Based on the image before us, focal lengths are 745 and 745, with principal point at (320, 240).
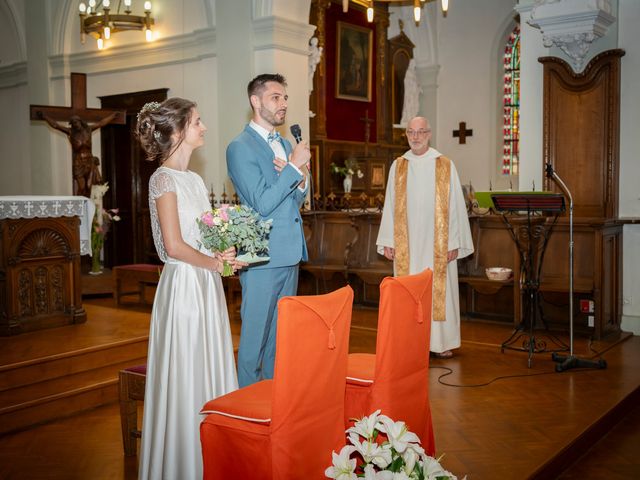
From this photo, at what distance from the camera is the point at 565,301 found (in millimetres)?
6734

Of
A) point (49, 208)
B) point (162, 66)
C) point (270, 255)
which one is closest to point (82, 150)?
point (162, 66)

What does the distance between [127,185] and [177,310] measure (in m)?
8.69

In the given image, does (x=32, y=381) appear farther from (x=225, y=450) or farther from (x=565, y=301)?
(x=565, y=301)

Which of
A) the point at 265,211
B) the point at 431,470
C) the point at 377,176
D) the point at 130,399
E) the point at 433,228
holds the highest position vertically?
the point at 377,176

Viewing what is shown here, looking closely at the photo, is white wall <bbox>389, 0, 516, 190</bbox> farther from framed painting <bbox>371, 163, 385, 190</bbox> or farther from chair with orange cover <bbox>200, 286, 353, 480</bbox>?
chair with orange cover <bbox>200, 286, 353, 480</bbox>

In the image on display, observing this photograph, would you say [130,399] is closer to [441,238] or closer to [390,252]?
[390,252]

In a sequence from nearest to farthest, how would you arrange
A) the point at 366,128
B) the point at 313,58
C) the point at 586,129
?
1. the point at 586,129
2. the point at 313,58
3. the point at 366,128

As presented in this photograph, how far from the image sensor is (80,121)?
27.7ft

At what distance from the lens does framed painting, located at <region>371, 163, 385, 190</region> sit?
1361cm

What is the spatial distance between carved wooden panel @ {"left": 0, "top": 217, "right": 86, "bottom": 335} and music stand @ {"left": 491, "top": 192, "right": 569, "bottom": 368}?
3.54m

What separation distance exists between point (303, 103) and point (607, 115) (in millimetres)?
3831

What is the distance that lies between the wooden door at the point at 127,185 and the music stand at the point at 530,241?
592cm

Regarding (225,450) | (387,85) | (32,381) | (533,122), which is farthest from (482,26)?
(225,450)

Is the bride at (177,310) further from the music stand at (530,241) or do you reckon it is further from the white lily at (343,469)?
the music stand at (530,241)
